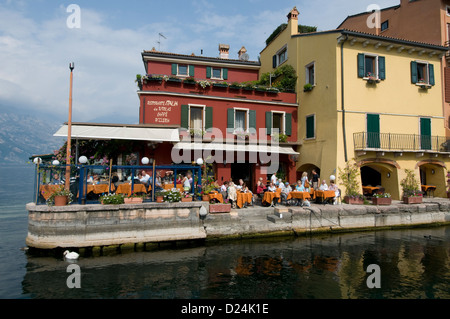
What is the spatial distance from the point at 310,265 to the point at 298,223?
3398mm

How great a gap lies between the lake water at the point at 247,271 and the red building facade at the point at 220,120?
627 cm

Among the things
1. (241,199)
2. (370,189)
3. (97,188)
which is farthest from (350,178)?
(97,188)

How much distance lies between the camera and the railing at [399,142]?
14.8 meters

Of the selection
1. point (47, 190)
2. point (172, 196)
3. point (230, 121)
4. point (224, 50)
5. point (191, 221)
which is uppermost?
point (224, 50)

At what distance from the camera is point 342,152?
47.9 feet

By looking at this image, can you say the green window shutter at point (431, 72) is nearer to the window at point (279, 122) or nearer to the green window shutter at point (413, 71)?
the green window shutter at point (413, 71)

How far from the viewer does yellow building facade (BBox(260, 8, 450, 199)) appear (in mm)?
14805

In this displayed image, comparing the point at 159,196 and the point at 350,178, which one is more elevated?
the point at 350,178

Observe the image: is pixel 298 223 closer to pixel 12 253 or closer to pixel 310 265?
pixel 310 265

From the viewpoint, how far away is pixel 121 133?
1294 cm

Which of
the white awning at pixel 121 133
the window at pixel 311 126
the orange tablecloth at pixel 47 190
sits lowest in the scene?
the orange tablecloth at pixel 47 190

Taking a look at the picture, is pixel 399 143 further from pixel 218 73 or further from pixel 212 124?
pixel 218 73

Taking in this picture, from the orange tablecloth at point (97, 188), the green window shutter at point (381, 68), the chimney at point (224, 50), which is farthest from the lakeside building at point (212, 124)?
the green window shutter at point (381, 68)

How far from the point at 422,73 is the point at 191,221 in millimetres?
17328
